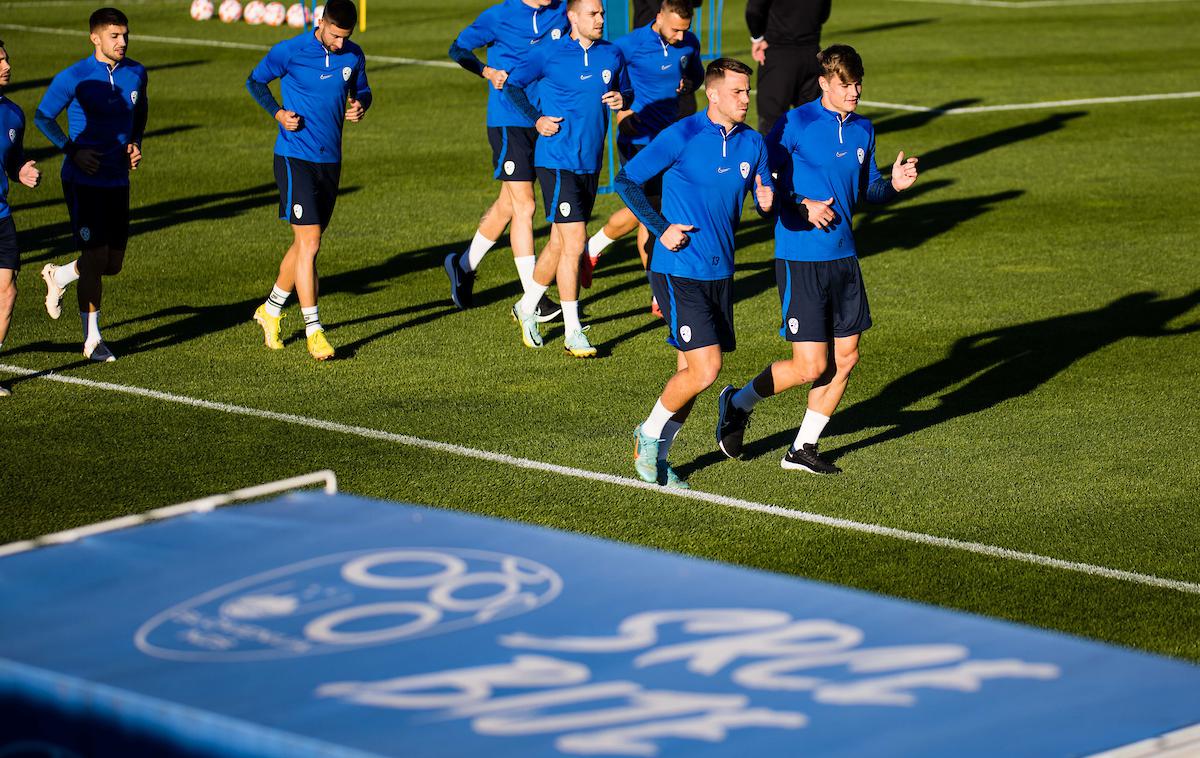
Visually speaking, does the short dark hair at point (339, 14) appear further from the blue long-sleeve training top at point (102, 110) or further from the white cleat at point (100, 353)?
the white cleat at point (100, 353)

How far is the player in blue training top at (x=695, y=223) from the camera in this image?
29.0ft

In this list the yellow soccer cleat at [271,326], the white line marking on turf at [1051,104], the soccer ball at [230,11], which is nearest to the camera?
the yellow soccer cleat at [271,326]

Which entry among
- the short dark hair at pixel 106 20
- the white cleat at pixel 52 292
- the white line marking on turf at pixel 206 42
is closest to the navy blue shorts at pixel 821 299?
the short dark hair at pixel 106 20

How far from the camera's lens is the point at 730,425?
9.41 metres

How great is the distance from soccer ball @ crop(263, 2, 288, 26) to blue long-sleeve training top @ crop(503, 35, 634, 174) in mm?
24029

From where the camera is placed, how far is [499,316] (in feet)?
42.7

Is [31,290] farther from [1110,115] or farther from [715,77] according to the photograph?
[1110,115]

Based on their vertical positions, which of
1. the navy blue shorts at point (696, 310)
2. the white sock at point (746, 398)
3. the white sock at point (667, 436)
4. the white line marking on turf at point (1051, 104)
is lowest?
the white sock at point (667, 436)

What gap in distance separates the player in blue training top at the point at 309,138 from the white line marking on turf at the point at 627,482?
1337mm

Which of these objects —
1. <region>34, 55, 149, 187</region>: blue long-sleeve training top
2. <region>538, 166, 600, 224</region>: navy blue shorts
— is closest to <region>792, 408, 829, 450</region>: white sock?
<region>538, 166, 600, 224</region>: navy blue shorts

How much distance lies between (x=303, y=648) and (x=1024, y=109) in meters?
21.0

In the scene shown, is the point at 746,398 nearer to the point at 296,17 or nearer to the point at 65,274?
the point at 65,274

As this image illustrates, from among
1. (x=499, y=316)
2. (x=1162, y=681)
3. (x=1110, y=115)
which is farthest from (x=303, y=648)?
(x=1110, y=115)

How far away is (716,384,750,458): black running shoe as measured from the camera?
9.38m
